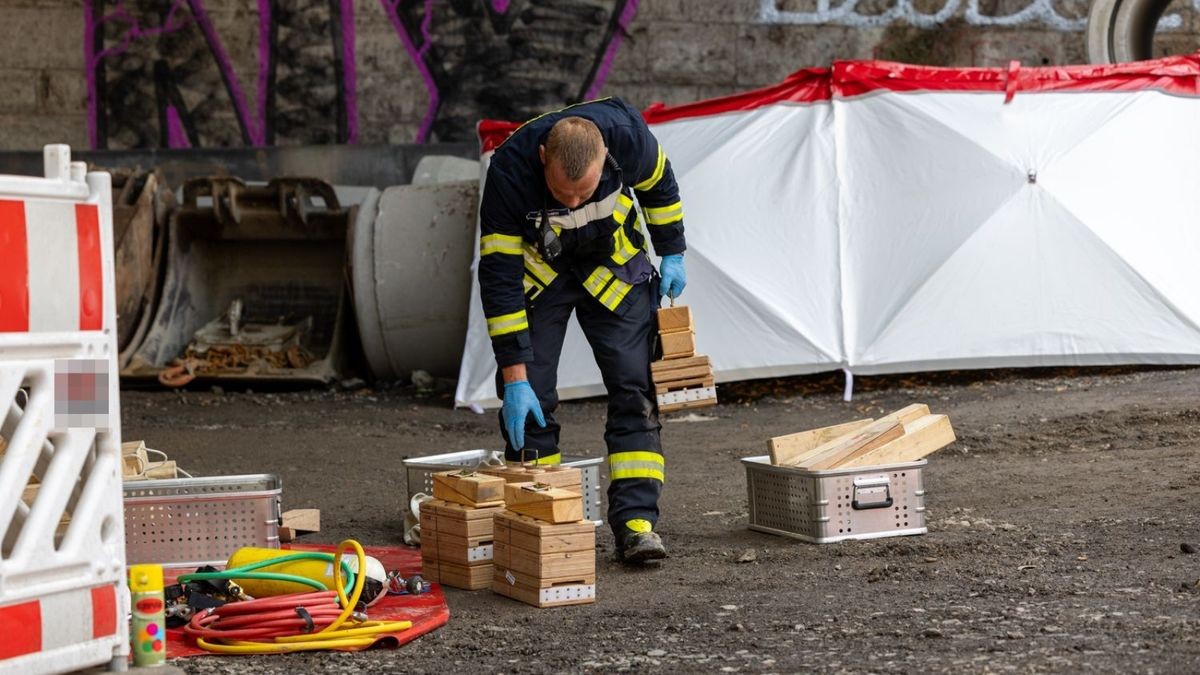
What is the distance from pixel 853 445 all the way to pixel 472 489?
157 cm

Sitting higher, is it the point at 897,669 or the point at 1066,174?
the point at 1066,174

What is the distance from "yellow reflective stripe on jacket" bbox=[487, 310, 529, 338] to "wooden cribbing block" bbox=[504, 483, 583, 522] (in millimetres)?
619

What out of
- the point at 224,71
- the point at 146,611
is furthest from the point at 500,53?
the point at 146,611

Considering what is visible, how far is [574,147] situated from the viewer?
15.8ft

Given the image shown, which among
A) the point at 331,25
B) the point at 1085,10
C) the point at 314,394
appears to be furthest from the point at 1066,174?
the point at 331,25

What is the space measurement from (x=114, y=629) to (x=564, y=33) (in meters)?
11.1

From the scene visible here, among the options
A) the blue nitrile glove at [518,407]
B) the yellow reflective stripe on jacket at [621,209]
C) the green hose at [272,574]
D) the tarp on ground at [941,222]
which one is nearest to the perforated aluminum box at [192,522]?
the green hose at [272,574]

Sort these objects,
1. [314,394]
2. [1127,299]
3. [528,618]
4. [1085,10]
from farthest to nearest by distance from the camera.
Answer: [1085,10] → [314,394] → [1127,299] → [528,618]

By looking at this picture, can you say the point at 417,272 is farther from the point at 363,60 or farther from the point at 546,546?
the point at 546,546

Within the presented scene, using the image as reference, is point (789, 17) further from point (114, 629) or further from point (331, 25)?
point (114, 629)

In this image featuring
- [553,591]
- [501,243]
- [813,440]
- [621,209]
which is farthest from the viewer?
[813,440]

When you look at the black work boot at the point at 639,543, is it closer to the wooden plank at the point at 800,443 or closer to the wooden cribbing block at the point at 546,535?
the wooden cribbing block at the point at 546,535

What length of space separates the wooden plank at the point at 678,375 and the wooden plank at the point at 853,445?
1.72ft

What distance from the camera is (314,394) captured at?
11172 millimetres
